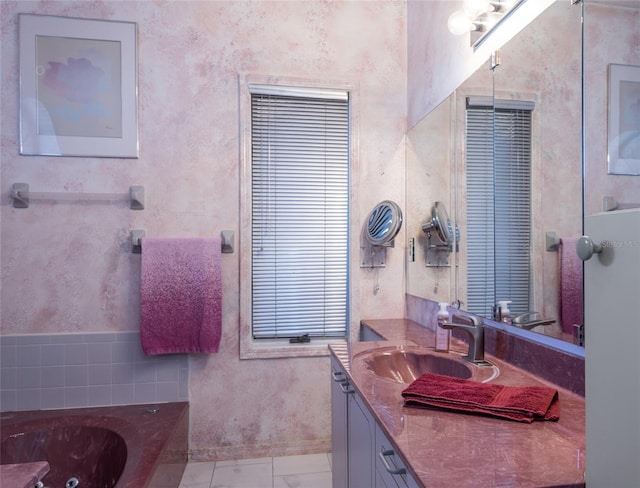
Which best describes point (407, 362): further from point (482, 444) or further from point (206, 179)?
point (206, 179)

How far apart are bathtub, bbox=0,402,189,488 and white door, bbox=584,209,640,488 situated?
1.74 metres

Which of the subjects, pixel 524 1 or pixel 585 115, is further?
pixel 524 1

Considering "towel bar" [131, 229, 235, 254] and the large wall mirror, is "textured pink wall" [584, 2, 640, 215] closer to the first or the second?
the large wall mirror

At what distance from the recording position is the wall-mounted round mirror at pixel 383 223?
228cm

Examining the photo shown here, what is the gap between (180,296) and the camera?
2.19 meters

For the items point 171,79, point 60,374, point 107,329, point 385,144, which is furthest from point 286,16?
point 60,374

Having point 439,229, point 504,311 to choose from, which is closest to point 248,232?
point 439,229

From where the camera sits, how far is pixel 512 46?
146 cm

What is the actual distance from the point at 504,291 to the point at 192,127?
1809 millimetres

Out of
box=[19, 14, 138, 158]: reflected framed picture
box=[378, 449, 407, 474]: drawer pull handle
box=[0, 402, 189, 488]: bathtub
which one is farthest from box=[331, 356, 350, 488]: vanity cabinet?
box=[19, 14, 138, 158]: reflected framed picture

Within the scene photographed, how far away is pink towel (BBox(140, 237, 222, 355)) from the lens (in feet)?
7.10

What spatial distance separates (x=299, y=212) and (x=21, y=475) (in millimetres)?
1779

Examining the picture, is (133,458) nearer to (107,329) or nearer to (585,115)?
(107,329)

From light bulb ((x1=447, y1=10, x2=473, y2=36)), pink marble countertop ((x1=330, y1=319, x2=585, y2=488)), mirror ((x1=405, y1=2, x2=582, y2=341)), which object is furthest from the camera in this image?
light bulb ((x1=447, y1=10, x2=473, y2=36))
